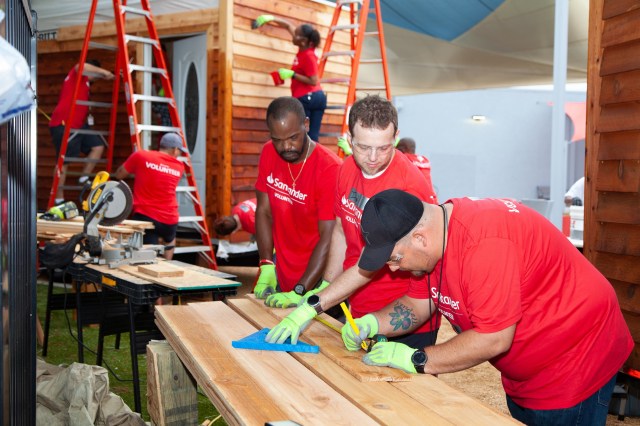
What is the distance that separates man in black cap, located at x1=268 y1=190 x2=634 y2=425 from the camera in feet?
6.20

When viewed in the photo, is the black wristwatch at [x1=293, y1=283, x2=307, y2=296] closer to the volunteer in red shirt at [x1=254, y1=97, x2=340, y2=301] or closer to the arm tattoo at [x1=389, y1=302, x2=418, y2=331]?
the volunteer in red shirt at [x1=254, y1=97, x2=340, y2=301]

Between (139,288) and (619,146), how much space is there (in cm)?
282

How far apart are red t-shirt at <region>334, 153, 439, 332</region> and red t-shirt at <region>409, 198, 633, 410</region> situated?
573mm

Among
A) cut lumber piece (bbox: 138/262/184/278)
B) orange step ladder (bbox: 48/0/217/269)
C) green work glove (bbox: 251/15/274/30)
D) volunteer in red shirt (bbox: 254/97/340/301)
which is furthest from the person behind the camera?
green work glove (bbox: 251/15/274/30)

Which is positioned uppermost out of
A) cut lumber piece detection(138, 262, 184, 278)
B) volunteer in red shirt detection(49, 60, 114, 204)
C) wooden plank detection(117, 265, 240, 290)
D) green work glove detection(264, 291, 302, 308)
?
volunteer in red shirt detection(49, 60, 114, 204)

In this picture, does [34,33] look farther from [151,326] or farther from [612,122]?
[612,122]

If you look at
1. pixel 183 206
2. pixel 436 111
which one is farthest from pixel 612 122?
pixel 436 111

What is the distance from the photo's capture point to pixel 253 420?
1700mm

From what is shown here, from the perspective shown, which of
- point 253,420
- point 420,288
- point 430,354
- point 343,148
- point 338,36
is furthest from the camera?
point 338,36

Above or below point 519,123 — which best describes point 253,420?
below

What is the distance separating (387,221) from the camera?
1902 millimetres

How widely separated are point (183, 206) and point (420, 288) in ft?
22.7

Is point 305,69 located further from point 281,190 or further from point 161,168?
point 281,190

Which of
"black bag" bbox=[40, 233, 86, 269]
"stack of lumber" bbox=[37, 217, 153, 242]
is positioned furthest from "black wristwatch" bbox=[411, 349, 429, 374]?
"stack of lumber" bbox=[37, 217, 153, 242]
